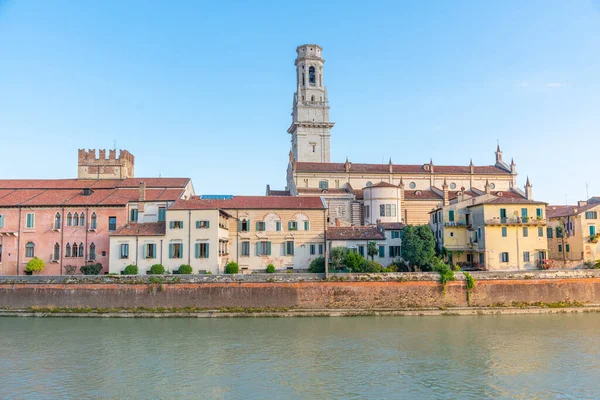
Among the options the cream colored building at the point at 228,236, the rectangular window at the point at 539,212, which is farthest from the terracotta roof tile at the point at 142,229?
the rectangular window at the point at 539,212

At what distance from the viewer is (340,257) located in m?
39.2

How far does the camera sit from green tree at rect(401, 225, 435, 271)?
3894 cm

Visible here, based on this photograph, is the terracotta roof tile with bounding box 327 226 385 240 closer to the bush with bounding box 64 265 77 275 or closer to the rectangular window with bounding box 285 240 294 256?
the rectangular window with bounding box 285 240 294 256

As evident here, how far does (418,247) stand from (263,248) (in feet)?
40.1

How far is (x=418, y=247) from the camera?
39.0m

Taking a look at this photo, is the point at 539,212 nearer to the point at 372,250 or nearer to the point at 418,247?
the point at 418,247

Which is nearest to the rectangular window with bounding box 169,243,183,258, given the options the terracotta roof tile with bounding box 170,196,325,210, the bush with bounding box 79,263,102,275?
the terracotta roof tile with bounding box 170,196,325,210

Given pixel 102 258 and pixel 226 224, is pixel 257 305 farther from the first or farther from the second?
pixel 102 258

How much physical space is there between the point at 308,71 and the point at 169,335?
51.7 m

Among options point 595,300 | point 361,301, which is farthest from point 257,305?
point 595,300

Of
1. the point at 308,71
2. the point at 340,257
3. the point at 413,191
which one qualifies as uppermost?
the point at 308,71

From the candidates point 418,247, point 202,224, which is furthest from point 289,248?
point 418,247

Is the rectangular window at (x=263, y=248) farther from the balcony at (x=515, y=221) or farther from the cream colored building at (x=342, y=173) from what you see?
the balcony at (x=515, y=221)

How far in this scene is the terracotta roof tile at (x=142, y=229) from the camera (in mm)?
38844
